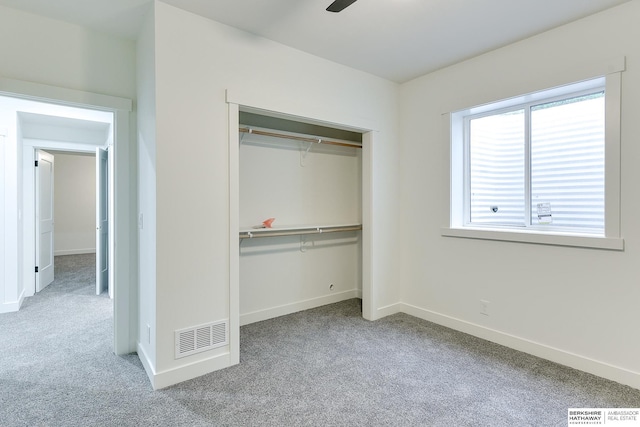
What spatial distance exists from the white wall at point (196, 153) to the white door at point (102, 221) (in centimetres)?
274

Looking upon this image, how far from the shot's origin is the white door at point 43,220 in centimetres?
459

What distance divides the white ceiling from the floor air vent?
7.63 ft

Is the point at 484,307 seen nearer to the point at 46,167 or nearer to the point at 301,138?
the point at 301,138

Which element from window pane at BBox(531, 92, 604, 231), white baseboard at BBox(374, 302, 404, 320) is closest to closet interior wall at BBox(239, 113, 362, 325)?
white baseboard at BBox(374, 302, 404, 320)

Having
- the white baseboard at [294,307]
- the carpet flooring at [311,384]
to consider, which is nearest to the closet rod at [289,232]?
the white baseboard at [294,307]

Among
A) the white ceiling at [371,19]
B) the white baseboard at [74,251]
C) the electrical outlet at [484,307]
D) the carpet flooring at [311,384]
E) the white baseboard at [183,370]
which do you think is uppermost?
the white ceiling at [371,19]

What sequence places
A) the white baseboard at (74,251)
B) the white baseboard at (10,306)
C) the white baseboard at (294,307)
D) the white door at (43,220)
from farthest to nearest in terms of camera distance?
the white baseboard at (74,251) → the white door at (43,220) → the white baseboard at (10,306) → the white baseboard at (294,307)

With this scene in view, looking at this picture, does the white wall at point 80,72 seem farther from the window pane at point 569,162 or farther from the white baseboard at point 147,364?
the window pane at point 569,162

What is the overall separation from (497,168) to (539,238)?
819 millimetres

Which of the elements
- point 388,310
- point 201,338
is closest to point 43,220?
point 201,338

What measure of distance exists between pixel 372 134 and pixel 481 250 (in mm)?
1617

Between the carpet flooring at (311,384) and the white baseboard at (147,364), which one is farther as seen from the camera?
the white baseboard at (147,364)

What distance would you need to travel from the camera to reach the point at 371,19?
2.41 meters

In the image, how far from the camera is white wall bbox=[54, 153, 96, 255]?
7.92 metres
